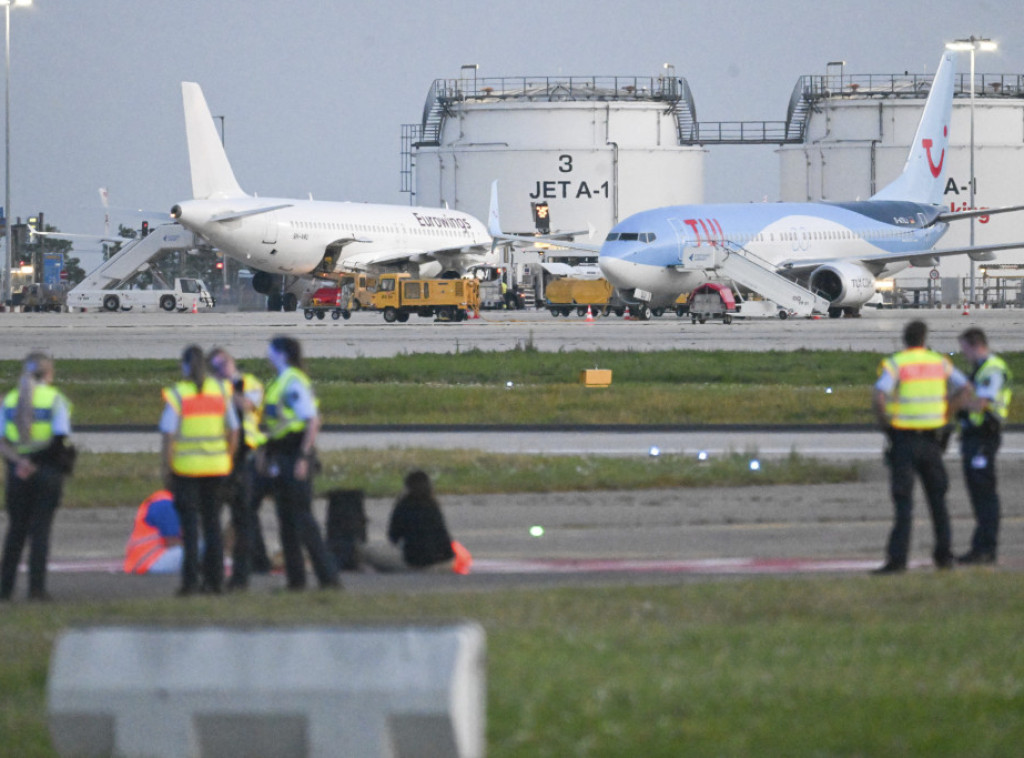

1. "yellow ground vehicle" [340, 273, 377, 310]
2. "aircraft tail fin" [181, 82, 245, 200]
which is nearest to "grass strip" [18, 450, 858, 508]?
"yellow ground vehicle" [340, 273, 377, 310]

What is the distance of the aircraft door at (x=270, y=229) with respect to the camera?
62.2m

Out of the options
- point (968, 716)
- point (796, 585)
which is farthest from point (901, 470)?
point (968, 716)

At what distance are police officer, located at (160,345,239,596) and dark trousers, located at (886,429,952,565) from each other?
15.2 feet

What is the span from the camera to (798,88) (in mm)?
91125

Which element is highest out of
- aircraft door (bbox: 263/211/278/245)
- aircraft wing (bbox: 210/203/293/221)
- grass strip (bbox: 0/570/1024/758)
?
aircraft wing (bbox: 210/203/293/221)

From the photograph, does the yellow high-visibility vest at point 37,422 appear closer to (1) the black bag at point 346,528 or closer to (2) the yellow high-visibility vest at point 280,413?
(2) the yellow high-visibility vest at point 280,413

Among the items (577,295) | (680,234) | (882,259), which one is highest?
(680,234)

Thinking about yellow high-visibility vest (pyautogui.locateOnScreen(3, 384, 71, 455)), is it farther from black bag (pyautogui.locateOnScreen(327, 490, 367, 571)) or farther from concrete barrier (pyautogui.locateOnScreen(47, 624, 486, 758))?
concrete barrier (pyautogui.locateOnScreen(47, 624, 486, 758))

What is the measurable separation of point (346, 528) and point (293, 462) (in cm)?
112

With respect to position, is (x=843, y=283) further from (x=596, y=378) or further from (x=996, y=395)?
(x=996, y=395)

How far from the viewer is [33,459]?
10.8 meters

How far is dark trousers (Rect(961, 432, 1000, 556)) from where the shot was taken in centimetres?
1183

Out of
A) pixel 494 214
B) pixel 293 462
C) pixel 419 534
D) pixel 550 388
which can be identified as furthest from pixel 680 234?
pixel 293 462

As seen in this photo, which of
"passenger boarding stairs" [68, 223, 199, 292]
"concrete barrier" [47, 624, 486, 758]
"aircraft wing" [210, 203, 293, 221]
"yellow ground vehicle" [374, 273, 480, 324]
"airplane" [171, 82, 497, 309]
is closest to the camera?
"concrete barrier" [47, 624, 486, 758]
